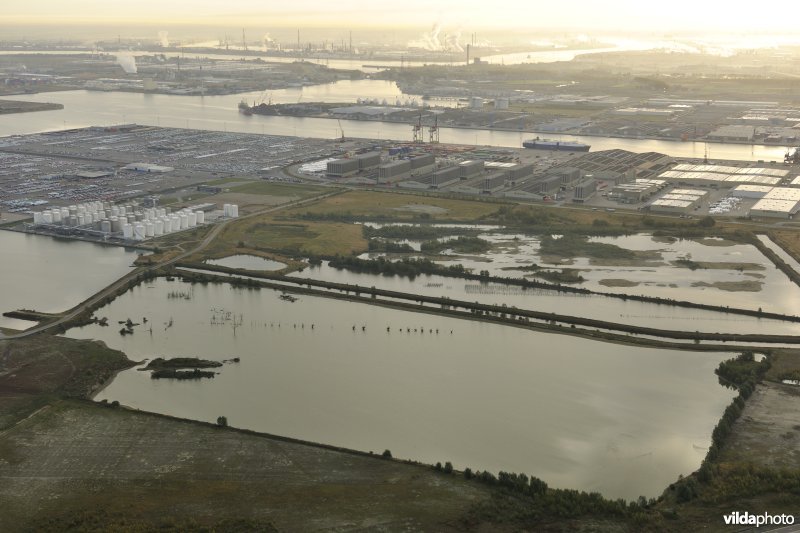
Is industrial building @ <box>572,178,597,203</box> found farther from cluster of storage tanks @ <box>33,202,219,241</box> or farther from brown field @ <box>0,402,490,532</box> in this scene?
brown field @ <box>0,402,490,532</box>

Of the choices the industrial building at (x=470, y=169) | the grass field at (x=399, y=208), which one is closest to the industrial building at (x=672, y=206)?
the grass field at (x=399, y=208)

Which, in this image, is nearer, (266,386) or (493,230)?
(266,386)

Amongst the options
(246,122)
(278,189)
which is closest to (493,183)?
(278,189)

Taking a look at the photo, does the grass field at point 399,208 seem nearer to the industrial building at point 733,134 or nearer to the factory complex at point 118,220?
the factory complex at point 118,220

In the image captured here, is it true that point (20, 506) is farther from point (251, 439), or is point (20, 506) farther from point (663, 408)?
point (663, 408)

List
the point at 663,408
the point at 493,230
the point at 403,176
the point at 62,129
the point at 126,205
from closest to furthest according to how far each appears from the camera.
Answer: the point at 663,408, the point at 493,230, the point at 126,205, the point at 403,176, the point at 62,129

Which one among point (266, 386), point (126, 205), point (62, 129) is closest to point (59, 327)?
point (266, 386)

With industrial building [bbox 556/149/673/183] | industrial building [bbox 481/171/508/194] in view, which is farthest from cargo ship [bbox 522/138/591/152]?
industrial building [bbox 481/171/508/194]
